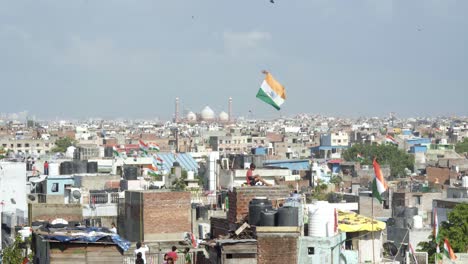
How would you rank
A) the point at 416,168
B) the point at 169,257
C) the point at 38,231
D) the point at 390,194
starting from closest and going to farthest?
the point at 169,257 < the point at 38,231 < the point at 390,194 < the point at 416,168

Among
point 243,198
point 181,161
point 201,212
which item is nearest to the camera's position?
point 243,198

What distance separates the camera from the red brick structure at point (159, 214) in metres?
22.3

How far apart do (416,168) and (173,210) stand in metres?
67.5

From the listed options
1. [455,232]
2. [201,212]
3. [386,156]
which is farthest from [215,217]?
[386,156]

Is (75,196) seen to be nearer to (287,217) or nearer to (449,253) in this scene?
(449,253)

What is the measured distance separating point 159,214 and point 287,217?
678cm

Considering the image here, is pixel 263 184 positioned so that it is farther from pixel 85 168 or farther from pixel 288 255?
pixel 85 168

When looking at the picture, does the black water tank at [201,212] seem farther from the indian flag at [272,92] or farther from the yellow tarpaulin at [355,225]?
the yellow tarpaulin at [355,225]

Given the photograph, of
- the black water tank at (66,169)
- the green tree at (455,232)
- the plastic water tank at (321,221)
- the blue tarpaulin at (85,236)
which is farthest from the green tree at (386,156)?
the blue tarpaulin at (85,236)

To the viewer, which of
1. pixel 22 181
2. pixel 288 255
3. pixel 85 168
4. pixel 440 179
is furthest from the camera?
pixel 440 179

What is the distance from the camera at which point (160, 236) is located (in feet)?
72.8

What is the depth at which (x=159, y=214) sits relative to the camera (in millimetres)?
22328

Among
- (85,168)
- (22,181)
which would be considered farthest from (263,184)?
(85,168)

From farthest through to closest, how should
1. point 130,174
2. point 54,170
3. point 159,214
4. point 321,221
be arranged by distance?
point 130,174 → point 54,170 → point 159,214 → point 321,221
